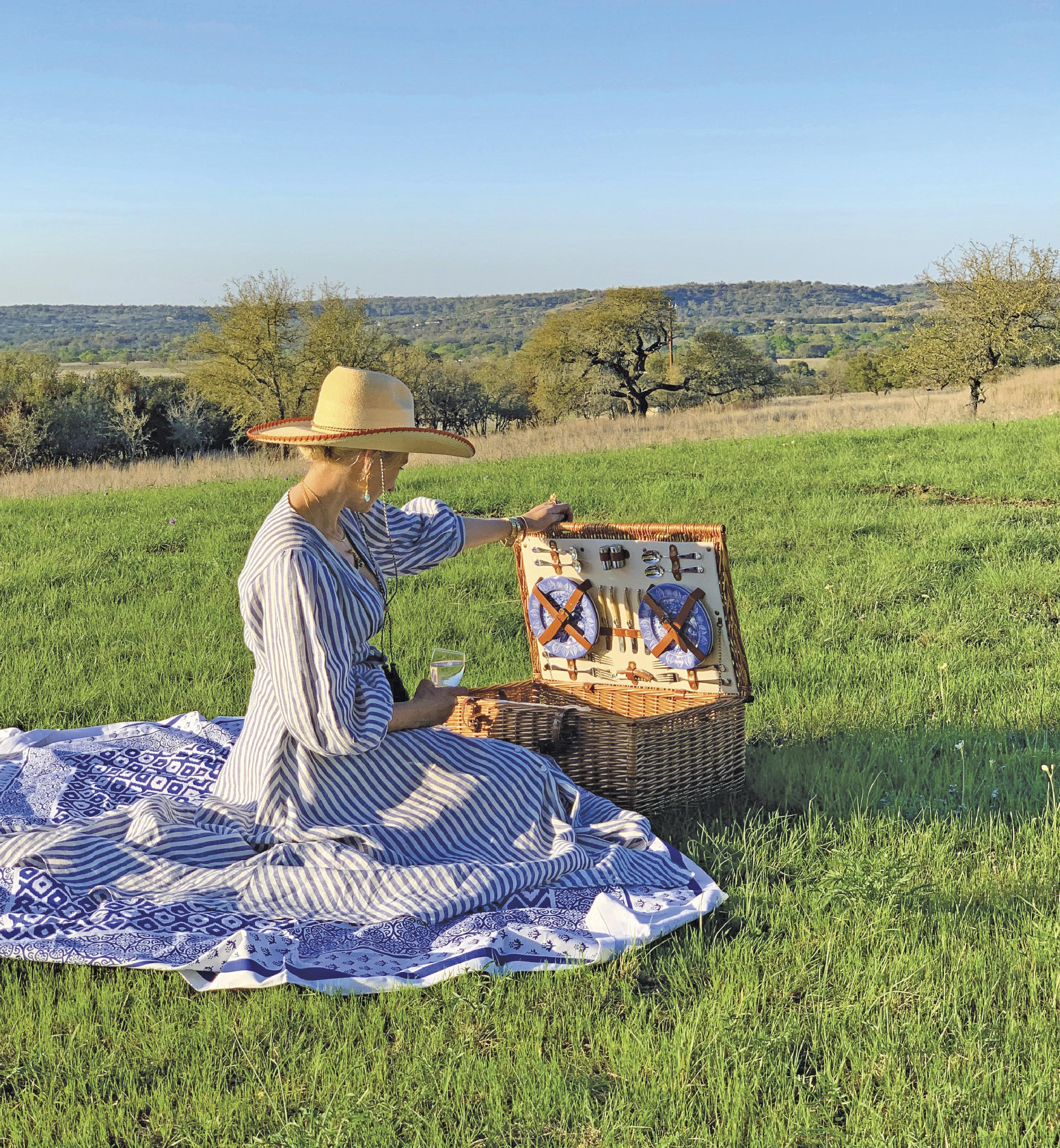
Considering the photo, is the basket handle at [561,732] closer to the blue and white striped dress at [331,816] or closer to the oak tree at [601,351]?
the blue and white striped dress at [331,816]

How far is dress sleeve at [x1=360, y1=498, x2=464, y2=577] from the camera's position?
14.2ft

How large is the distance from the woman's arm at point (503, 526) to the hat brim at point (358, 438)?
2.15 feet

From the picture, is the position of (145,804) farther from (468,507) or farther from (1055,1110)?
(468,507)

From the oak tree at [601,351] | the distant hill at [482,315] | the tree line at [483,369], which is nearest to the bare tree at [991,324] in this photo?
the tree line at [483,369]

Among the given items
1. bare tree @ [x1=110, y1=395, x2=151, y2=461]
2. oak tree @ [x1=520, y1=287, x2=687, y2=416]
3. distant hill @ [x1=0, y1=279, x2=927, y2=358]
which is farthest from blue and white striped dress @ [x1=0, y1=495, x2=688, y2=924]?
distant hill @ [x1=0, y1=279, x2=927, y2=358]

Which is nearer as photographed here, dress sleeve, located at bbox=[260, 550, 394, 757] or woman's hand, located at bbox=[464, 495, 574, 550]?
dress sleeve, located at bbox=[260, 550, 394, 757]

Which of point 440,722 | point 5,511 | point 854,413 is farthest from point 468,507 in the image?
point 854,413

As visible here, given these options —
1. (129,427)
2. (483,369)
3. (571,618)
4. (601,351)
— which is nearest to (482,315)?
(483,369)

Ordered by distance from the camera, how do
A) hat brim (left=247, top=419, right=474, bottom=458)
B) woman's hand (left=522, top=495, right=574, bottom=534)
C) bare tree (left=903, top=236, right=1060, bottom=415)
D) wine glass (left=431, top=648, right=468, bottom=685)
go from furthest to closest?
bare tree (left=903, top=236, right=1060, bottom=415) → woman's hand (left=522, top=495, right=574, bottom=534) → wine glass (left=431, top=648, right=468, bottom=685) → hat brim (left=247, top=419, right=474, bottom=458)

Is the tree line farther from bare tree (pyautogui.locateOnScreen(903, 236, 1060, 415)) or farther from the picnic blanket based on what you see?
the picnic blanket

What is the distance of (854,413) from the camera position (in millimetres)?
25578

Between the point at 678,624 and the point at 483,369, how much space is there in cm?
6393

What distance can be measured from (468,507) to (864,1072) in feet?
32.7

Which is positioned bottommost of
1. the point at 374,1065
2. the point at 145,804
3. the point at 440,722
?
the point at 374,1065
